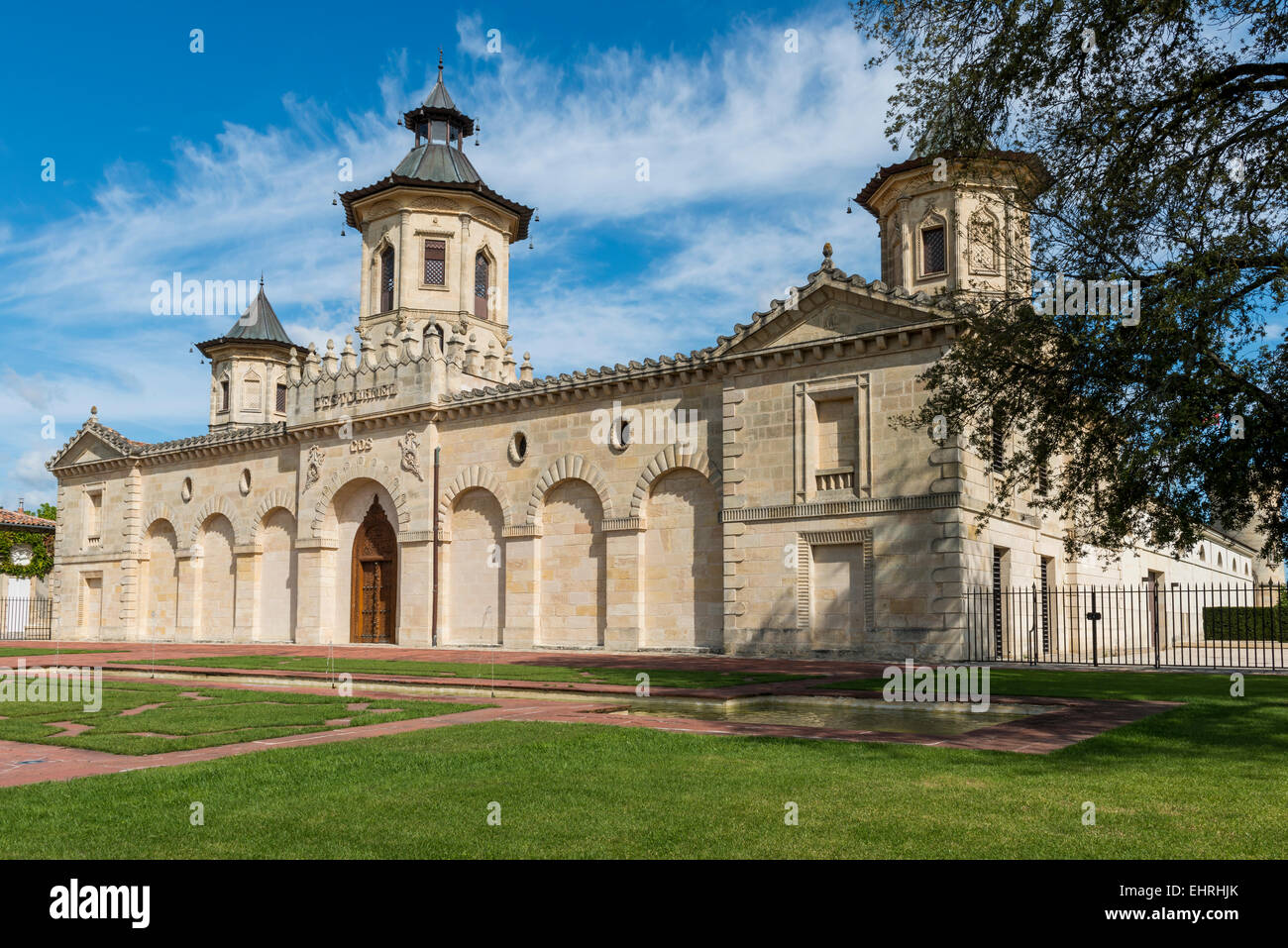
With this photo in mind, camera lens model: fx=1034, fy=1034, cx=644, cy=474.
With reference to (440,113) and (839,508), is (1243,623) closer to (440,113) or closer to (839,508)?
(839,508)

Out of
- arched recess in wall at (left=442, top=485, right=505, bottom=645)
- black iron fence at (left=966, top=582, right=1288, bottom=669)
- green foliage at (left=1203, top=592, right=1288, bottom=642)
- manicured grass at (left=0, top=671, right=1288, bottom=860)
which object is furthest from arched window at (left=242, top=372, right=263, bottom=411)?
manicured grass at (left=0, top=671, right=1288, bottom=860)

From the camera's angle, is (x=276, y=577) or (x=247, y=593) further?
(x=247, y=593)

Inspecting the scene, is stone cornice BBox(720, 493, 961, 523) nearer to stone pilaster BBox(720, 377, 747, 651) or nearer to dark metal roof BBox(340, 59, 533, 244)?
stone pilaster BBox(720, 377, 747, 651)

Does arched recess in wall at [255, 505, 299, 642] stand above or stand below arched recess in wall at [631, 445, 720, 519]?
below

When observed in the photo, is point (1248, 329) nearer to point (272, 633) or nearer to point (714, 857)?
point (714, 857)

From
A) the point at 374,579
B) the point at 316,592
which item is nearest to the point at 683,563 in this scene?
the point at 374,579

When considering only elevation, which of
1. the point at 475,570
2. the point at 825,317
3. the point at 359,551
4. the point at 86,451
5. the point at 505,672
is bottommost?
the point at 505,672

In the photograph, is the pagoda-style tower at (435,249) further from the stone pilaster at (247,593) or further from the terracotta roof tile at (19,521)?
the terracotta roof tile at (19,521)

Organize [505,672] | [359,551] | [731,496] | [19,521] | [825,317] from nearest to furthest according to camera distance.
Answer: [505,672]
[825,317]
[731,496]
[359,551]
[19,521]

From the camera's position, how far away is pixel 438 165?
124 feet

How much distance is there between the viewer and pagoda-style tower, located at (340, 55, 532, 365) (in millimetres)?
36406

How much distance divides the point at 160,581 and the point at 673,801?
38.9 m

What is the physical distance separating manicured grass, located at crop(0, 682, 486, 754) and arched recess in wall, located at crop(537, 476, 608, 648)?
1345 cm
